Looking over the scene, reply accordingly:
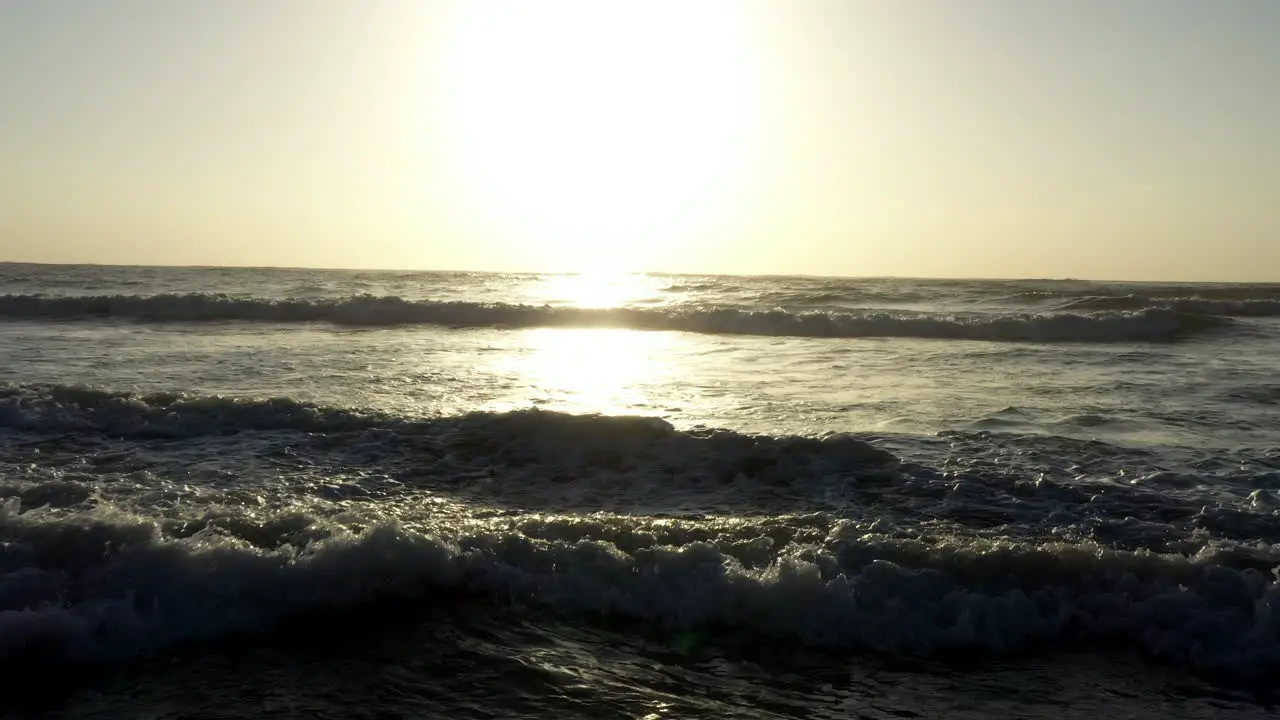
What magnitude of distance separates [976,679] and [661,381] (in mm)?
9696

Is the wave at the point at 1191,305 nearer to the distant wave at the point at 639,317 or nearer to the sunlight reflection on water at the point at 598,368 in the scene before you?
the distant wave at the point at 639,317

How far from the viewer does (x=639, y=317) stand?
27766 millimetres

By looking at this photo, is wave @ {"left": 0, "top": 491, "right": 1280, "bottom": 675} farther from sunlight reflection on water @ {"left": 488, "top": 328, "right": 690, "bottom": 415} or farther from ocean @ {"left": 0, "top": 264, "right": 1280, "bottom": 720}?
sunlight reflection on water @ {"left": 488, "top": 328, "right": 690, "bottom": 415}

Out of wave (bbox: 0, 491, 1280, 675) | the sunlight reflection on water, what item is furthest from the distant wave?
wave (bbox: 0, 491, 1280, 675)

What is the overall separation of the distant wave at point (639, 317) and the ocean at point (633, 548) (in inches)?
426

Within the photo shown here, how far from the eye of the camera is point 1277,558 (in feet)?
19.4

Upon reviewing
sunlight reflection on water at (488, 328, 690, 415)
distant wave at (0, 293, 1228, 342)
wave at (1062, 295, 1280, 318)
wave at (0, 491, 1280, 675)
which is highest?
wave at (1062, 295, 1280, 318)

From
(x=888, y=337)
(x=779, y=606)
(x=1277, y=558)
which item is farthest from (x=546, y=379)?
(x=888, y=337)

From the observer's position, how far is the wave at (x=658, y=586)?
5.16m

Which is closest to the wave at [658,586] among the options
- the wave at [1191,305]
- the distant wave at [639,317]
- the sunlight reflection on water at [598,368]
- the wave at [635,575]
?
the wave at [635,575]

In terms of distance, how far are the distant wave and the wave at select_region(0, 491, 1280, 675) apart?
18.4 m

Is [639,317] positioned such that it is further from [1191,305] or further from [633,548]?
[633,548]

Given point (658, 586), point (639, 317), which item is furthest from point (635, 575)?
point (639, 317)

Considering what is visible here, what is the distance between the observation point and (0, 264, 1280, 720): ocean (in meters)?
4.72
